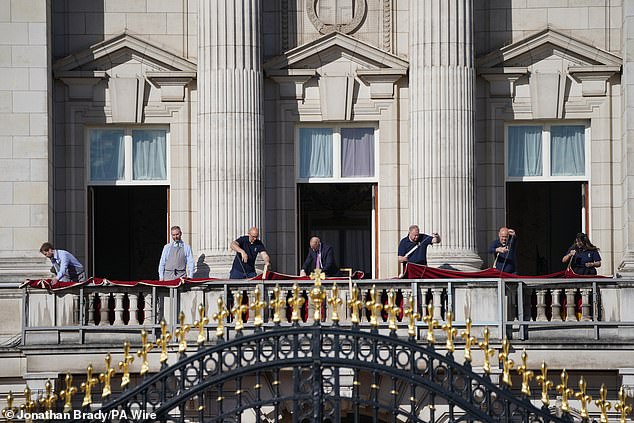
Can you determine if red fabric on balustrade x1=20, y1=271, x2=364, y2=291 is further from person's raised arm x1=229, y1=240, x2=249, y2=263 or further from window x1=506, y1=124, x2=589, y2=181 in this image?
window x1=506, y1=124, x2=589, y2=181

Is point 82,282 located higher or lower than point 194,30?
lower

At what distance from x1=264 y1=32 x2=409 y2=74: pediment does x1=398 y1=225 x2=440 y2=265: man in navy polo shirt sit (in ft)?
15.9

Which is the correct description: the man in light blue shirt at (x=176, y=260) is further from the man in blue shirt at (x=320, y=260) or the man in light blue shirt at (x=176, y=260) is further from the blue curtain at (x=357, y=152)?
the blue curtain at (x=357, y=152)

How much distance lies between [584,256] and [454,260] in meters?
2.86

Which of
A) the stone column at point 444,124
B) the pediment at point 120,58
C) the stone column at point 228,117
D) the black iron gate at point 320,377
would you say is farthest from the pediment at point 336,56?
the black iron gate at point 320,377

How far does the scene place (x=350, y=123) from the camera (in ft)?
142

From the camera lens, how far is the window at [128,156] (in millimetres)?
43219

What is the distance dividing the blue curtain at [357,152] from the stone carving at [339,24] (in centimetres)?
216

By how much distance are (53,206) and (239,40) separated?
533 cm

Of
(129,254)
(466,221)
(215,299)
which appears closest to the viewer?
(215,299)

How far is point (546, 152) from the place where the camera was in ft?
142

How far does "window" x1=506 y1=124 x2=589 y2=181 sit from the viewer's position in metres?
43.2

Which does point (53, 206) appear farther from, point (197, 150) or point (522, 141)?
point (522, 141)

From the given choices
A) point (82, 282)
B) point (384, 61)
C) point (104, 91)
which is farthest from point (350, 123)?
point (82, 282)
